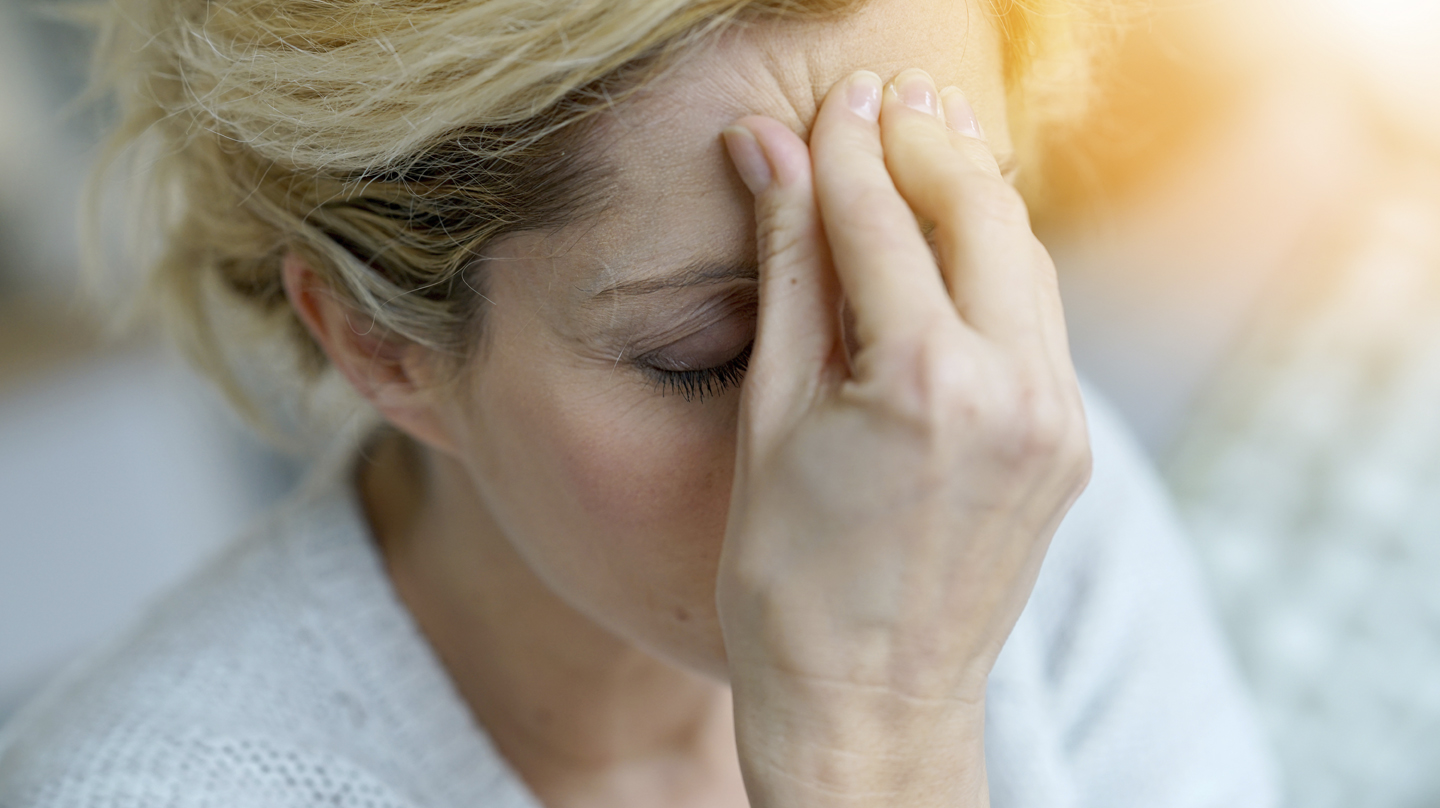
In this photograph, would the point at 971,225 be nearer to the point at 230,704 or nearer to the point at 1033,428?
the point at 1033,428

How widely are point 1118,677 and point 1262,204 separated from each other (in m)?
1.15

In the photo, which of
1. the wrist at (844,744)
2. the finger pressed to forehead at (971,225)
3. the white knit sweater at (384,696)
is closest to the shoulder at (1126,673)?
the white knit sweater at (384,696)

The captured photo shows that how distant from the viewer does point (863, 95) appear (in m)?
0.63

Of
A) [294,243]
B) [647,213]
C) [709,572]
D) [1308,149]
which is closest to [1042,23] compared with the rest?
[647,213]

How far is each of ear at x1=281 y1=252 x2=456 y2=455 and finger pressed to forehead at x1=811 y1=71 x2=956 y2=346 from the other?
36 centimetres

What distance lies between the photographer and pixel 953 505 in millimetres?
567

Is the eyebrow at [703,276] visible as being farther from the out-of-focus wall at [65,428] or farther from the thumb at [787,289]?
the out-of-focus wall at [65,428]

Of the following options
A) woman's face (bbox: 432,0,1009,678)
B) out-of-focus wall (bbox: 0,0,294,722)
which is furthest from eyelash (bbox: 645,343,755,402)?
out-of-focus wall (bbox: 0,0,294,722)

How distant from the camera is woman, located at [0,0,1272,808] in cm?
58

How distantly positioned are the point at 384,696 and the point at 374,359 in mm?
303

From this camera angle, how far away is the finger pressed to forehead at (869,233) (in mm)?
556

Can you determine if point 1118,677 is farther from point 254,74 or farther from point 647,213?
Answer: point 254,74

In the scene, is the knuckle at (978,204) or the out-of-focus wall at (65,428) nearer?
the knuckle at (978,204)

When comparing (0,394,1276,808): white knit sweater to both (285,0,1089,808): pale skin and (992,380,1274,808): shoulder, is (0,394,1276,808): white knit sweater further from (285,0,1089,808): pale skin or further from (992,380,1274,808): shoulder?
(285,0,1089,808): pale skin
